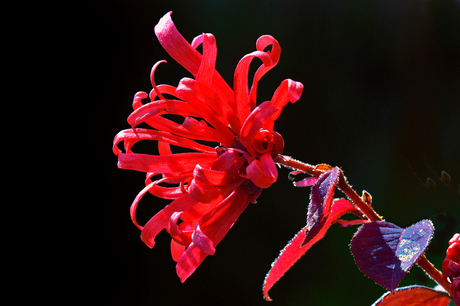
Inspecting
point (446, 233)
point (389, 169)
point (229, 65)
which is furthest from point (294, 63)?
point (446, 233)

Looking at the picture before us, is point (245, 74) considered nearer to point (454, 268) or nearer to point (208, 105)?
point (208, 105)

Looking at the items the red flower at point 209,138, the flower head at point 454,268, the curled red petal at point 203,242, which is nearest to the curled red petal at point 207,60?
the red flower at point 209,138

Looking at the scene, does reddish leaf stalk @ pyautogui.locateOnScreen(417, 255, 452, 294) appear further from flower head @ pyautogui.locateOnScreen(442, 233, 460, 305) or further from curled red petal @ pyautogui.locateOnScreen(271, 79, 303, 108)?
curled red petal @ pyautogui.locateOnScreen(271, 79, 303, 108)

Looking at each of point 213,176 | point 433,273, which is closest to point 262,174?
point 213,176

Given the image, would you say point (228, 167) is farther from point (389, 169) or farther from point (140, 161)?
point (389, 169)

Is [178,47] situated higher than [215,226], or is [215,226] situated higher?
[178,47]

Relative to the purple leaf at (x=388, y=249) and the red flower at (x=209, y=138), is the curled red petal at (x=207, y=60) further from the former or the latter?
the purple leaf at (x=388, y=249)

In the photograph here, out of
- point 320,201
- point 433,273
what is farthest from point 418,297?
point 320,201
